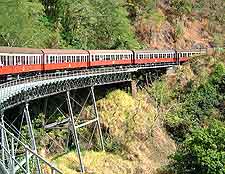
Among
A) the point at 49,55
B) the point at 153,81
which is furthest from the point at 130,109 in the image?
the point at 49,55

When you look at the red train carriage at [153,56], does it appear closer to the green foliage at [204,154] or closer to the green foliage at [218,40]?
the green foliage at [204,154]

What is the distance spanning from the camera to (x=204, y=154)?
31250 mm

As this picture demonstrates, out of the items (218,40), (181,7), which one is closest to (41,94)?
(181,7)

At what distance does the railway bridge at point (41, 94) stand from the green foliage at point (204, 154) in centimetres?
696

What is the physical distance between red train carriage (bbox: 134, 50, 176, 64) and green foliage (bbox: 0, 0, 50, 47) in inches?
355

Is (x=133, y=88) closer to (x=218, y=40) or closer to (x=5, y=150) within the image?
(x=218, y=40)

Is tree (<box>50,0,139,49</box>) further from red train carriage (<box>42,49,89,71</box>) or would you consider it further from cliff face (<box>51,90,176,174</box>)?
red train carriage (<box>42,49,89,71</box>)

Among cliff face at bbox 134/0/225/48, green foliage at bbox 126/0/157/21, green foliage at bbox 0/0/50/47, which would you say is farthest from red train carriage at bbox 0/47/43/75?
green foliage at bbox 126/0/157/21

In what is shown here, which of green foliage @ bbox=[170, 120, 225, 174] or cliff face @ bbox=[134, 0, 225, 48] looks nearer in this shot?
green foliage @ bbox=[170, 120, 225, 174]

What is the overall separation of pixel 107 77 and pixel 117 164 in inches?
300

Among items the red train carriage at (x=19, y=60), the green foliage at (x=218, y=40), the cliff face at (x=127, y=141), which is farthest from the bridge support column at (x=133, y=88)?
the green foliage at (x=218, y=40)

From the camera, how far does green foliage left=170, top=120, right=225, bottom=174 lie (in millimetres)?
30891

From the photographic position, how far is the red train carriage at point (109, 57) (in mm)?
43175

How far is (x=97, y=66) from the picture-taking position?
146 feet
